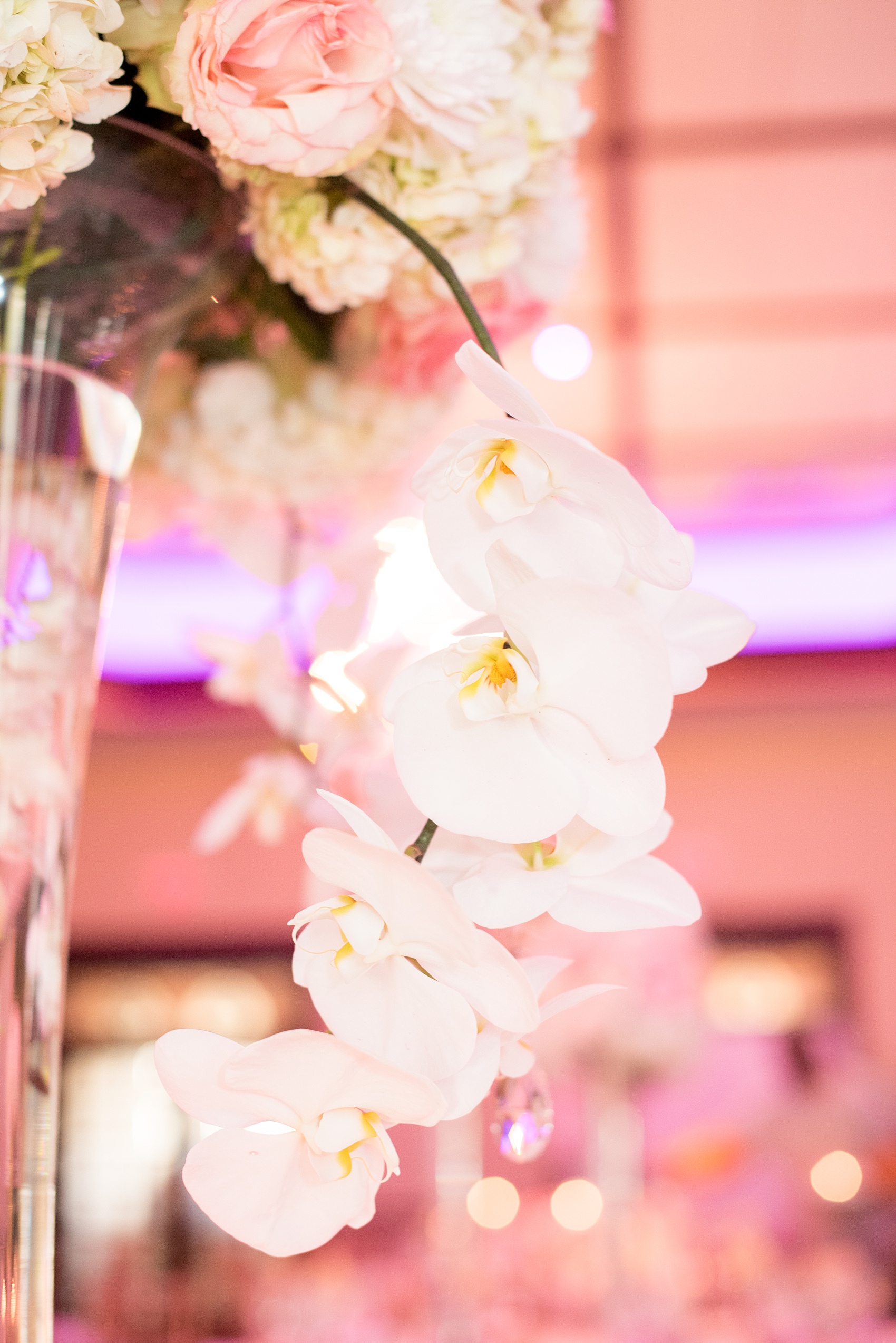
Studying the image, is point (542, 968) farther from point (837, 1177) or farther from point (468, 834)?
point (837, 1177)

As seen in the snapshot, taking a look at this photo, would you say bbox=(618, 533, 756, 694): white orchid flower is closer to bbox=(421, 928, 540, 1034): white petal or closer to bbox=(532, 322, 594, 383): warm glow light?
bbox=(421, 928, 540, 1034): white petal

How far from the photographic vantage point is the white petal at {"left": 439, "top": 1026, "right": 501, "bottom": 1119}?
0.32 metres

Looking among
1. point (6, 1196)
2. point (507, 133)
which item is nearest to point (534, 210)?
point (507, 133)

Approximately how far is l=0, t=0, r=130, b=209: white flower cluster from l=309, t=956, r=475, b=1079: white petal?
1.01 feet

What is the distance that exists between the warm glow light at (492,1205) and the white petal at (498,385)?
2753mm

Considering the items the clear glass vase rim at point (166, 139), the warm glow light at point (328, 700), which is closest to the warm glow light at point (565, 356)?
the warm glow light at point (328, 700)

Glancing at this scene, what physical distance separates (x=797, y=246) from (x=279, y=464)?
1904mm

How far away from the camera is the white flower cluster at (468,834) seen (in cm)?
31

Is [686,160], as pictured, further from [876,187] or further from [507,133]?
[507,133]

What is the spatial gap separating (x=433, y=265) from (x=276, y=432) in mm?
213

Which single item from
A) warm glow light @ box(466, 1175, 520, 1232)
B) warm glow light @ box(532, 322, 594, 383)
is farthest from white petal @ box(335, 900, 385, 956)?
warm glow light @ box(466, 1175, 520, 1232)

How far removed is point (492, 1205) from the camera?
2.96 meters

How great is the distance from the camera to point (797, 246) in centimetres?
230

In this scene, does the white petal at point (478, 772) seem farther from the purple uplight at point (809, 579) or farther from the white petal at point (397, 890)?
Result: the purple uplight at point (809, 579)
